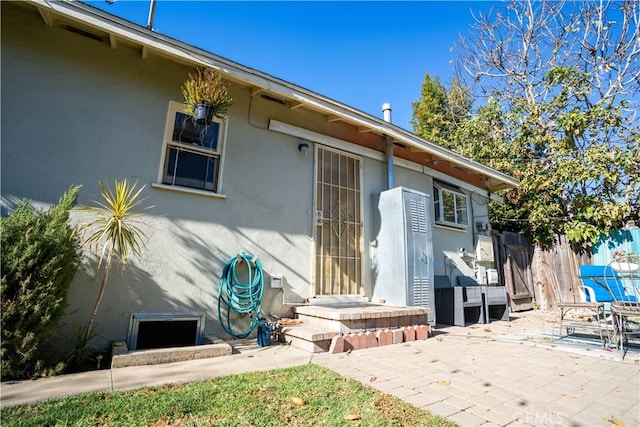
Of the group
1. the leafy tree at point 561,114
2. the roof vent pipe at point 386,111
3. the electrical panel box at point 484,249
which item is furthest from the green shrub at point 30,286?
the leafy tree at point 561,114

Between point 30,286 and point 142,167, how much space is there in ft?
6.51

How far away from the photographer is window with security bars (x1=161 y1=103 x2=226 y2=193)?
446 cm

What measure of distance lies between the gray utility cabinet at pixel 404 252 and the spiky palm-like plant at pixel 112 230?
164 inches

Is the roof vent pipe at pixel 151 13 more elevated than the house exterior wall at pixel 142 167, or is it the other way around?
the roof vent pipe at pixel 151 13

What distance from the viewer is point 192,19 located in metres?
5.79

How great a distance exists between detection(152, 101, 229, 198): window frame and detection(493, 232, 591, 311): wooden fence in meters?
8.57

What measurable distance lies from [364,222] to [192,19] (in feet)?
17.0

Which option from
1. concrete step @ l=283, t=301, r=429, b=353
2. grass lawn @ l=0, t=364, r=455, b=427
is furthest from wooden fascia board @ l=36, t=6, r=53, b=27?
concrete step @ l=283, t=301, r=429, b=353

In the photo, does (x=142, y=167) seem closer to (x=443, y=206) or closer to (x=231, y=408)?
(x=231, y=408)

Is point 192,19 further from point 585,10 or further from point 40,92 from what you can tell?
point 585,10

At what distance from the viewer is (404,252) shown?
563cm

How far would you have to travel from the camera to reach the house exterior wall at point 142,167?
356 cm

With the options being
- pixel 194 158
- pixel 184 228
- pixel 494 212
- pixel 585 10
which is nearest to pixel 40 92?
pixel 194 158

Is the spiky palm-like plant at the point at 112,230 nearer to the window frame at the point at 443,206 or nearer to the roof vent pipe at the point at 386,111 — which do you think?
the roof vent pipe at the point at 386,111
